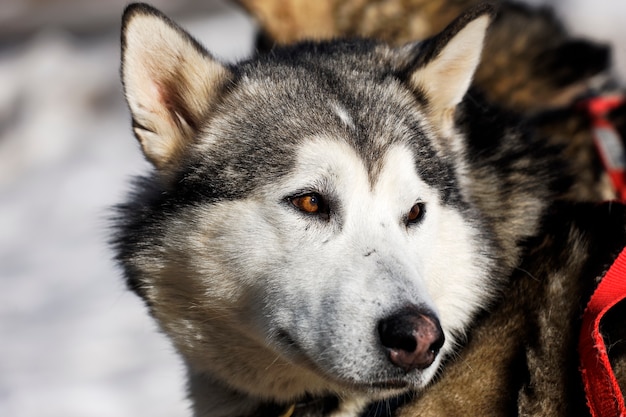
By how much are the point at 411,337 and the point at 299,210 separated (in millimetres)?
610

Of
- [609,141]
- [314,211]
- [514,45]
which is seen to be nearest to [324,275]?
[314,211]

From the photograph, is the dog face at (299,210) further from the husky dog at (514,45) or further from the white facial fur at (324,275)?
the husky dog at (514,45)

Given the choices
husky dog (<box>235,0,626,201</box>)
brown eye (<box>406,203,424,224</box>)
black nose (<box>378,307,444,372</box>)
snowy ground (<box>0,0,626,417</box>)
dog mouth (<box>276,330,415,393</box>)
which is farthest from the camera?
snowy ground (<box>0,0,626,417</box>)

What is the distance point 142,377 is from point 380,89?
317 centimetres

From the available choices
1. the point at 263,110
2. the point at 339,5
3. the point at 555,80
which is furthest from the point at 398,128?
the point at 339,5

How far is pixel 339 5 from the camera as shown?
5648 millimetres

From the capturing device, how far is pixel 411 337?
93.5 inches

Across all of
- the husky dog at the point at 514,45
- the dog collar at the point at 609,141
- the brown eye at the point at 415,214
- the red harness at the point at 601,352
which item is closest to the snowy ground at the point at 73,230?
the husky dog at the point at 514,45

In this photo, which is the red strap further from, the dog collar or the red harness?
the dog collar

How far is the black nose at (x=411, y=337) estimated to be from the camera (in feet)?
7.80

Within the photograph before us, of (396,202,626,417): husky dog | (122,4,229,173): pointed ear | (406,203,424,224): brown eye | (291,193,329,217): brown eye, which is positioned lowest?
(396,202,626,417): husky dog

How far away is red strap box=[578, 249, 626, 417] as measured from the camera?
2.44 m

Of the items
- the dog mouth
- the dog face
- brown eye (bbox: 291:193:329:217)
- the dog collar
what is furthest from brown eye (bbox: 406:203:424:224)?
the dog collar

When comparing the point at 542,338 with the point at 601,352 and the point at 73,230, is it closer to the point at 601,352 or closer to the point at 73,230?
the point at 601,352
